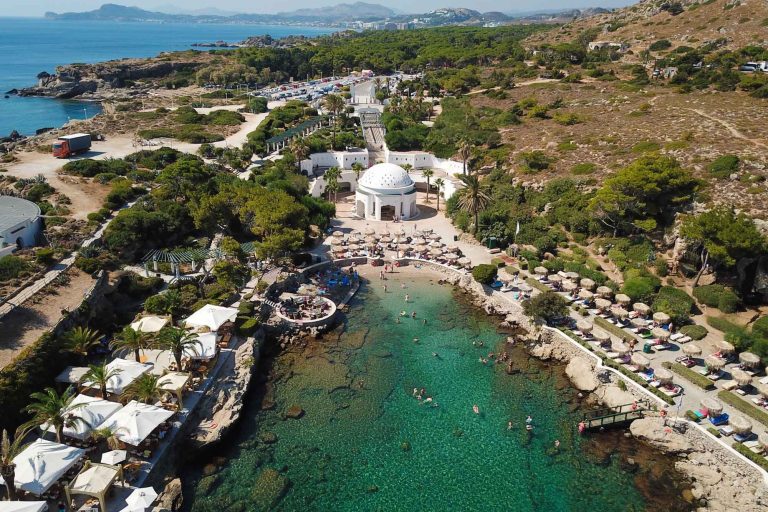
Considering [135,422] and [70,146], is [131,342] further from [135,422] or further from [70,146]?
[70,146]

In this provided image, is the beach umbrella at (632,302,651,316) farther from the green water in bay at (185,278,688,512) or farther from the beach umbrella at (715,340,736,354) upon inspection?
the green water in bay at (185,278,688,512)

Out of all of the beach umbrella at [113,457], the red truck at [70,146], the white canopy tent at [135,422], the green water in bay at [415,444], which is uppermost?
the red truck at [70,146]

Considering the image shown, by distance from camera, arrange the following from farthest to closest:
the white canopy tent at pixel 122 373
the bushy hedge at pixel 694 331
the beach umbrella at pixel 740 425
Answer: the bushy hedge at pixel 694 331 → the white canopy tent at pixel 122 373 → the beach umbrella at pixel 740 425

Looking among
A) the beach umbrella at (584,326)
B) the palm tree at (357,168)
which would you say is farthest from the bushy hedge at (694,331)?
the palm tree at (357,168)

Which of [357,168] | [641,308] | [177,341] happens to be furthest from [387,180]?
[177,341]

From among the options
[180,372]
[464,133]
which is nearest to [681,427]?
[180,372]

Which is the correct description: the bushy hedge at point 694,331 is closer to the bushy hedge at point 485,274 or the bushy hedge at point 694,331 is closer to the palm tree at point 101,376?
the bushy hedge at point 485,274
